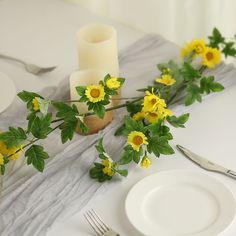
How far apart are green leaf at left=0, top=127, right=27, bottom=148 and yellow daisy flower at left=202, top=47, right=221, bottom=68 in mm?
469

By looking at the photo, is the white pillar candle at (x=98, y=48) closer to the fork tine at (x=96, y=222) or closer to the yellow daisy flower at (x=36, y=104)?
the yellow daisy flower at (x=36, y=104)

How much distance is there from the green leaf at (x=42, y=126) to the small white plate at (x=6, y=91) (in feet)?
0.81

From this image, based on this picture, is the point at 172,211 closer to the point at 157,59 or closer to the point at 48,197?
the point at 48,197

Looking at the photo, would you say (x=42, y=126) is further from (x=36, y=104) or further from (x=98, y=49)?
(x=98, y=49)

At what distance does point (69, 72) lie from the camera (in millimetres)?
1410

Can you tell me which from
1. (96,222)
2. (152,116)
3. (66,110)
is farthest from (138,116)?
(96,222)

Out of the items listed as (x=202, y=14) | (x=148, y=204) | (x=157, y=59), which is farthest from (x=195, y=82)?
(x=202, y=14)

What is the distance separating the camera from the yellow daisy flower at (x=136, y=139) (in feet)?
3.39

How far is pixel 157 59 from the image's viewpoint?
4.64ft

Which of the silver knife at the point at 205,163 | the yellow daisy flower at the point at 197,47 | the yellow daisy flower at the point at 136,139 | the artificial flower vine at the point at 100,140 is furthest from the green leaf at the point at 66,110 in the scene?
the yellow daisy flower at the point at 197,47

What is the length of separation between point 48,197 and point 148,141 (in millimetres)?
196

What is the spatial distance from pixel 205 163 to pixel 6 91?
0.49 m

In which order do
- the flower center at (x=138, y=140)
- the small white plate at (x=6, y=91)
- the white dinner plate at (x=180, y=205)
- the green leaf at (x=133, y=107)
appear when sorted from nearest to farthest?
the white dinner plate at (x=180, y=205), the flower center at (x=138, y=140), the green leaf at (x=133, y=107), the small white plate at (x=6, y=91)

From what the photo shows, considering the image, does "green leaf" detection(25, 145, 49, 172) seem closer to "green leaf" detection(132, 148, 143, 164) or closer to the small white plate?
"green leaf" detection(132, 148, 143, 164)
